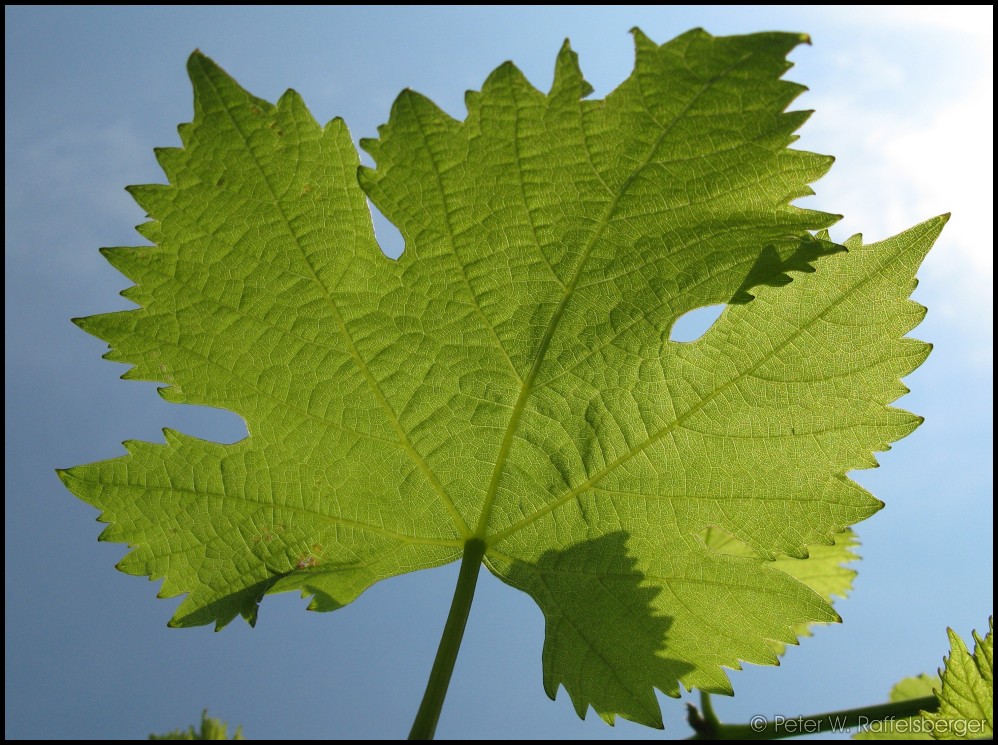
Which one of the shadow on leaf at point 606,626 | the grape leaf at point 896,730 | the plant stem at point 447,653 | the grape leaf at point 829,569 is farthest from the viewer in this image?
the grape leaf at point 829,569

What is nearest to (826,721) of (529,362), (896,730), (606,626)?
(896,730)

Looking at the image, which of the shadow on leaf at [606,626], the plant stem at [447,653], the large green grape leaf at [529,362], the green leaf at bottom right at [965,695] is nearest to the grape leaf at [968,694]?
the green leaf at bottom right at [965,695]

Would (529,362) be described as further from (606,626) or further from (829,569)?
(829,569)

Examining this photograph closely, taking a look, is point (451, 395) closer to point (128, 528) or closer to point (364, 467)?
point (364, 467)

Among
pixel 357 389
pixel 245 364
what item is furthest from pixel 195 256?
pixel 357 389

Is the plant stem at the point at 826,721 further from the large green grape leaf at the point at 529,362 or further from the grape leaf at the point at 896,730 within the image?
the large green grape leaf at the point at 529,362

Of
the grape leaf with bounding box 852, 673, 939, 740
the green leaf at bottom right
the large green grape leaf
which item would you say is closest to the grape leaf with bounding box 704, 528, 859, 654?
the grape leaf with bounding box 852, 673, 939, 740
